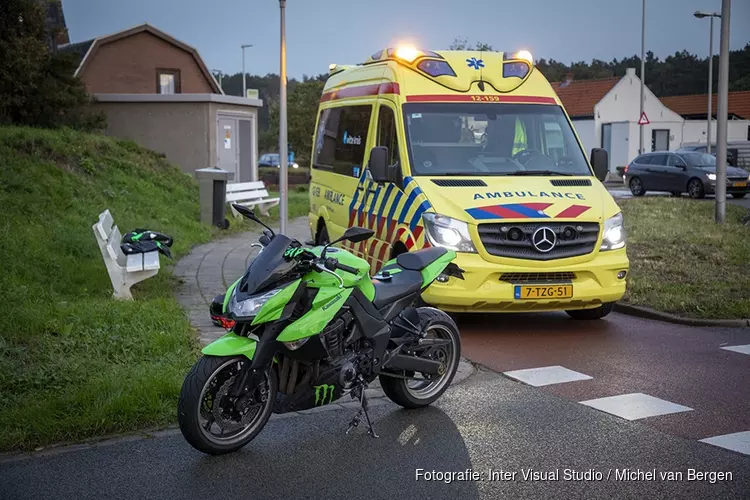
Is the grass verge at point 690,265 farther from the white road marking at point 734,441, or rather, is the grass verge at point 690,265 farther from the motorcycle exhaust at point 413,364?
the motorcycle exhaust at point 413,364

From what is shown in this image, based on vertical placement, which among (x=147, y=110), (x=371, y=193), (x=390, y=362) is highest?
(x=147, y=110)

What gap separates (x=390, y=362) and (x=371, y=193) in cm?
443

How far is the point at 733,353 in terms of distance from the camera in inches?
332

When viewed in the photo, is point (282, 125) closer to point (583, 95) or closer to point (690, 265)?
point (690, 265)

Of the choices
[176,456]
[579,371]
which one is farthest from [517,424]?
[176,456]

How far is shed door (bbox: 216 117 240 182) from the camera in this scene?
26.9 m

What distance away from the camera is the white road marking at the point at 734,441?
5.70m

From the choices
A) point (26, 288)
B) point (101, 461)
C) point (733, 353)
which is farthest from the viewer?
point (26, 288)

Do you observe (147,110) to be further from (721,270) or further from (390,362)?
(390,362)

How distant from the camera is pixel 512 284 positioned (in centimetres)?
886

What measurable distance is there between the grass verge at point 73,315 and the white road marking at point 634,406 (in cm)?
295

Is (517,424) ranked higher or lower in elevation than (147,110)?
lower

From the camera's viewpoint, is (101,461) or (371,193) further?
(371,193)

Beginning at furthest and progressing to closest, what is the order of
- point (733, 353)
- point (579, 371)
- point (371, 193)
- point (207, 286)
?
point (207, 286) → point (371, 193) → point (733, 353) → point (579, 371)
